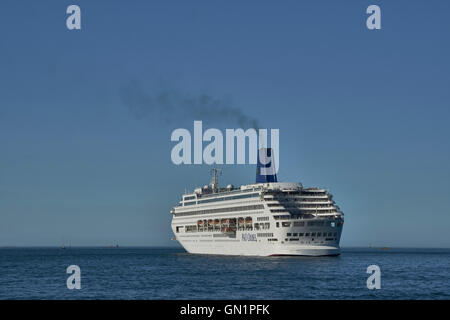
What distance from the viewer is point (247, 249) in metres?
113

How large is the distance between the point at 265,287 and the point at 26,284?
28.2m

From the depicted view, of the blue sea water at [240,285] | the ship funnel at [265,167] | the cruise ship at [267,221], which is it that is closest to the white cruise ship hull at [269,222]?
the cruise ship at [267,221]

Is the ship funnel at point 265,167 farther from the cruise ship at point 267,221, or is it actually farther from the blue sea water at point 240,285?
the blue sea water at point 240,285

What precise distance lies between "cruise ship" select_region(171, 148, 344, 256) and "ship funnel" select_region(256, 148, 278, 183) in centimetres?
24

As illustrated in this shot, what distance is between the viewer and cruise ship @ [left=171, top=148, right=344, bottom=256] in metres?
101

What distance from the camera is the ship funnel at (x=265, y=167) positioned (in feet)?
414

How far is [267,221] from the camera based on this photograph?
105375 millimetres

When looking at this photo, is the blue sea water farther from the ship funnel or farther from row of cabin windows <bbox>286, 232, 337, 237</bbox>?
the ship funnel

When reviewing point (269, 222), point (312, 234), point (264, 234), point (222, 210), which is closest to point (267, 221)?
point (269, 222)

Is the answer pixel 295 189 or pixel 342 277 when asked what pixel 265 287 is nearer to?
pixel 342 277

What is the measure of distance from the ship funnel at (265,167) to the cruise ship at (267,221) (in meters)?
0.24

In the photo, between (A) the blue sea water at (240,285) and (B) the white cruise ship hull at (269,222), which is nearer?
(A) the blue sea water at (240,285)

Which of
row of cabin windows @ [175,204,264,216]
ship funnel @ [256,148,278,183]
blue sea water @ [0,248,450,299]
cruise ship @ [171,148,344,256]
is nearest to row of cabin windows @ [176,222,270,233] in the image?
cruise ship @ [171,148,344,256]
